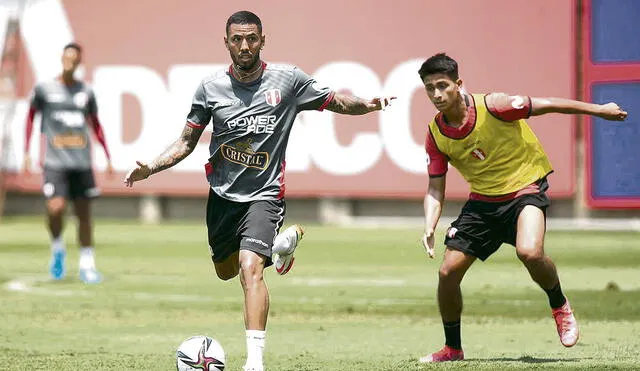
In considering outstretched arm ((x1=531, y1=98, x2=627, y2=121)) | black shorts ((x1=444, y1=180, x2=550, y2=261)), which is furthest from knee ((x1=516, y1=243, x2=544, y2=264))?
outstretched arm ((x1=531, y1=98, x2=627, y2=121))

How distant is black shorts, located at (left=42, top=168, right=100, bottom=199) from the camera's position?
649 inches

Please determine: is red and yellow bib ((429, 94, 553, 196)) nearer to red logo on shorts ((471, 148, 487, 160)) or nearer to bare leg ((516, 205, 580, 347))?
→ red logo on shorts ((471, 148, 487, 160))

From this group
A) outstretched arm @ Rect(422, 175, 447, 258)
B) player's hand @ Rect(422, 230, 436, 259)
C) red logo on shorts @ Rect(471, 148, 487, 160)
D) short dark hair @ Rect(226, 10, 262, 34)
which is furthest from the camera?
red logo on shorts @ Rect(471, 148, 487, 160)

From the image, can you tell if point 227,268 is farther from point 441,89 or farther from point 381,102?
point 441,89

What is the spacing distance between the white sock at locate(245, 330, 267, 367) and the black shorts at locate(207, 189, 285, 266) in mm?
631

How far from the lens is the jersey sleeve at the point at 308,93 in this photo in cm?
989

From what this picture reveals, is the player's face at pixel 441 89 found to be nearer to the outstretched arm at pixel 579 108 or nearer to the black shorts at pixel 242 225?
the outstretched arm at pixel 579 108

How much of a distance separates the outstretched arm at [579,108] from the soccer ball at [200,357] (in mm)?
2795

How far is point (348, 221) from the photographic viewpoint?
26516mm

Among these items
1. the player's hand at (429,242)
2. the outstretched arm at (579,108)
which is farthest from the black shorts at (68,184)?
the outstretched arm at (579,108)

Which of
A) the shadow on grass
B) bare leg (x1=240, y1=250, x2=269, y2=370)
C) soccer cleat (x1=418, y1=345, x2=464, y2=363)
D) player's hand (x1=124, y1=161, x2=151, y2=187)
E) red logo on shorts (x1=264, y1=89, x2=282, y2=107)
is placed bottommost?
the shadow on grass

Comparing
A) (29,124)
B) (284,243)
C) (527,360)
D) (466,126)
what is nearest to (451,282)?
(527,360)

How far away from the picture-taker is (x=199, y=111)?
9.77m

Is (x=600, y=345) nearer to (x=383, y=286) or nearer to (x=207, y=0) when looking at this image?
(x=383, y=286)
